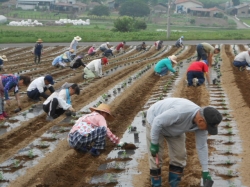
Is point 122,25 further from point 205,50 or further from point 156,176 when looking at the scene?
point 156,176

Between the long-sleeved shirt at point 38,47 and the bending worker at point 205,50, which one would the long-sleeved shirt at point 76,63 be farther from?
the bending worker at point 205,50

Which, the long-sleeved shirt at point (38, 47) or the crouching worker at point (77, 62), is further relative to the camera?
the long-sleeved shirt at point (38, 47)

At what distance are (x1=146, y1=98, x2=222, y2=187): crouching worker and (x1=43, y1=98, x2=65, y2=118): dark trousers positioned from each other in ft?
15.7

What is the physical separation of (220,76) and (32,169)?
10.9 metres

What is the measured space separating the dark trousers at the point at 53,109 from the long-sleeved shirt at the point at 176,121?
5059 millimetres

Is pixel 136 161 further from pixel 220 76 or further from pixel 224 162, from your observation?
pixel 220 76

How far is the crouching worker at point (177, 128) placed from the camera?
540 centimetres

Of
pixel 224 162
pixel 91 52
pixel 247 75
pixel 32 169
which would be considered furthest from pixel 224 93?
pixel 91 52

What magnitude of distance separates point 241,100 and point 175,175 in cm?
662

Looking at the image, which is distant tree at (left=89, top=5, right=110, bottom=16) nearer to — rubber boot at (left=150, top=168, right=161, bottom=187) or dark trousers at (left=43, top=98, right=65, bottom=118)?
dark trousers at (left=43, top=98, right=65, bottom=118)

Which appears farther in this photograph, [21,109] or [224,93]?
[224,93]

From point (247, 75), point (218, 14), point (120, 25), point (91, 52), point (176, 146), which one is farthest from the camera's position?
point (218, 14)

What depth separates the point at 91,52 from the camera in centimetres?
2714

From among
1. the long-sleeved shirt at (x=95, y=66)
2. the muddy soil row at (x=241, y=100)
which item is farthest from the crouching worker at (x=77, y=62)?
the muddy soil row at (x=241, y=100)
